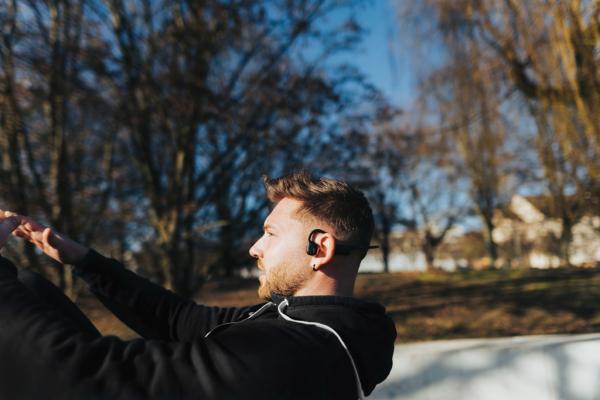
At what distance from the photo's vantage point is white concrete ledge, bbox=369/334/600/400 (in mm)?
3471

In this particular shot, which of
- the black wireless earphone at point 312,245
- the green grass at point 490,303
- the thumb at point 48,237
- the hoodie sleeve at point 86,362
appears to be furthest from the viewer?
the green grass at point 490,303

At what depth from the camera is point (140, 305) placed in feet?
5.43

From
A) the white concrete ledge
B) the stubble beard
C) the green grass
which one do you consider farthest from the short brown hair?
the green grass

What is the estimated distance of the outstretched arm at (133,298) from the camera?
5.25ft

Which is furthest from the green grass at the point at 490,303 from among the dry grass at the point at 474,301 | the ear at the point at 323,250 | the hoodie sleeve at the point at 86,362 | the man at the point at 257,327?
the hoodie sleeve at the point at 86,362

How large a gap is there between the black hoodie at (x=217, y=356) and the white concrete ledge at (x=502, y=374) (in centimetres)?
248

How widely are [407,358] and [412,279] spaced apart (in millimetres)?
10543

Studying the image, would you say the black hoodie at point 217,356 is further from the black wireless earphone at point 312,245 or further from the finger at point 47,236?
the finger at point 47,236

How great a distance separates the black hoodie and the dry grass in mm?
7334

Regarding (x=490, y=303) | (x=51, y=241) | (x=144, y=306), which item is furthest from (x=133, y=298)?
(x=490, y=303)

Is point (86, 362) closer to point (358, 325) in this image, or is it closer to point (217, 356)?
point (217, 356)

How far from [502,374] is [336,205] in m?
2.75

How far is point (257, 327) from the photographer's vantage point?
107cm

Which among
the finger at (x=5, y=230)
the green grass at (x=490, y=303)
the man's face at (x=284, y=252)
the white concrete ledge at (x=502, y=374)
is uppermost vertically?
the finger at (x=5, y=230)
